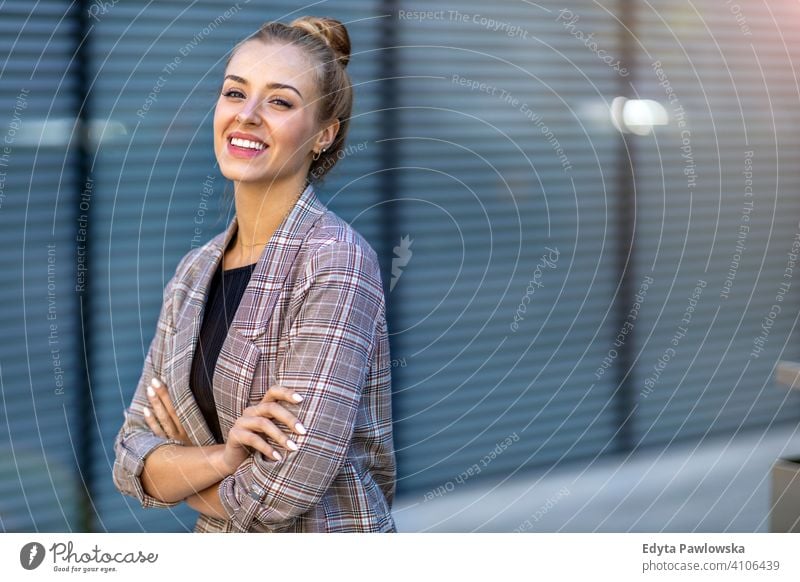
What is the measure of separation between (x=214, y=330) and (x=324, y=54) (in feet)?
1.43

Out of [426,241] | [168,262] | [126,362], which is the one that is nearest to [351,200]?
[426,241]

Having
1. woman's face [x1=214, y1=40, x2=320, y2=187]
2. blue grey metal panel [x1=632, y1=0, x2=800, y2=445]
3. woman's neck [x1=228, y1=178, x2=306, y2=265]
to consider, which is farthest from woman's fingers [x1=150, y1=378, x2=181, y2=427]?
blue grey metal panel [x1=632, y1=0, x2=800, y2=445]

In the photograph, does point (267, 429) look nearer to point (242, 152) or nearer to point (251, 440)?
point (251, 440)

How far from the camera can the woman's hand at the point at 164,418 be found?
4.81ft

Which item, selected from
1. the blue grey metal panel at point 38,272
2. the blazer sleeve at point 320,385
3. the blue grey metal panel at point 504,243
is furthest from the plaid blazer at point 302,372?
the blue grey metal panel at point 504,243

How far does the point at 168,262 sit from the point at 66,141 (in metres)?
0.28

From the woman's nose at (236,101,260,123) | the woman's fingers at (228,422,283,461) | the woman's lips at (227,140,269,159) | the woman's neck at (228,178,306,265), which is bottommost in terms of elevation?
the woman's fingers at (228,422,283,461)

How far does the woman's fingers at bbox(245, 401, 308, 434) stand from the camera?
4.43 ft

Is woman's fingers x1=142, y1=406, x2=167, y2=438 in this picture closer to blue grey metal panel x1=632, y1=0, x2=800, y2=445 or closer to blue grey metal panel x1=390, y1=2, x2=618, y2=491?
blue grey metal panel x1=390, y1=2, x2=618, y2=491

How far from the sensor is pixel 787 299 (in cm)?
189

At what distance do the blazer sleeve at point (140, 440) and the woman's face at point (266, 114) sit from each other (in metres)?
0.23

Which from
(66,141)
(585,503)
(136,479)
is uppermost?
(66,141)

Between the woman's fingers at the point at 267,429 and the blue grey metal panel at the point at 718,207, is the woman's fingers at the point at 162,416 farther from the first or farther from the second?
the blue grey metal panel at the point at 718,207
